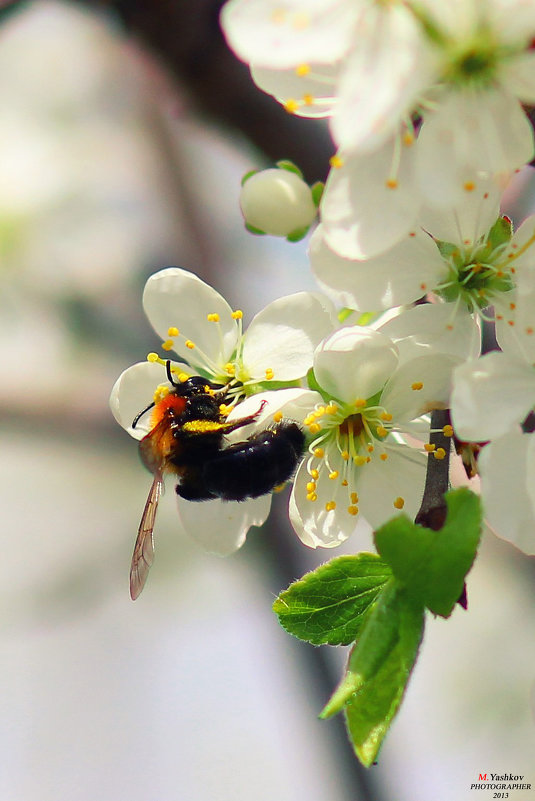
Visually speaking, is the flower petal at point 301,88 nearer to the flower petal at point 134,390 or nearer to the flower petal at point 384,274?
the flower petal at point 384,274

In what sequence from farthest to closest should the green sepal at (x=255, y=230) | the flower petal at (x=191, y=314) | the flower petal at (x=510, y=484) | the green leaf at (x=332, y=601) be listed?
1. the flower petal at (x=191, y=314)
2. the green sepal at (x=255, y=230)
3. the green leaf at (x=332, y=601)
4. the flower petal at (x=510, y=484)

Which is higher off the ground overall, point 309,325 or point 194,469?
point 309,325

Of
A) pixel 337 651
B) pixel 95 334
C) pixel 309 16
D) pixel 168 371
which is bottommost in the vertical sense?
pixel 337 651

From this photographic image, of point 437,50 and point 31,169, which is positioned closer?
point 437,50

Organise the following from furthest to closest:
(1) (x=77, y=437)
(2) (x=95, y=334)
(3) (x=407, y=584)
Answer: (2) (x=95, y=334) → (1) (x=77, y=437) → (3) (x=407, y=584)

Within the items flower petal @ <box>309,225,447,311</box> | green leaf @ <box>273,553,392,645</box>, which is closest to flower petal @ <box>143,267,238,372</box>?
flower petal @ <box>309,225,447,311</box>

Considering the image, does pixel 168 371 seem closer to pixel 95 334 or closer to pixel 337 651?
pixel 95 334

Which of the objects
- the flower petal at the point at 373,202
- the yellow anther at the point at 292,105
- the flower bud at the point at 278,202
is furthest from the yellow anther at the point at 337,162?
the flower bud at the point at 278,202

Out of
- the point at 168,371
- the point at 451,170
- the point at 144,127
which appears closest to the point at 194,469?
Answer: the point at 168,371
